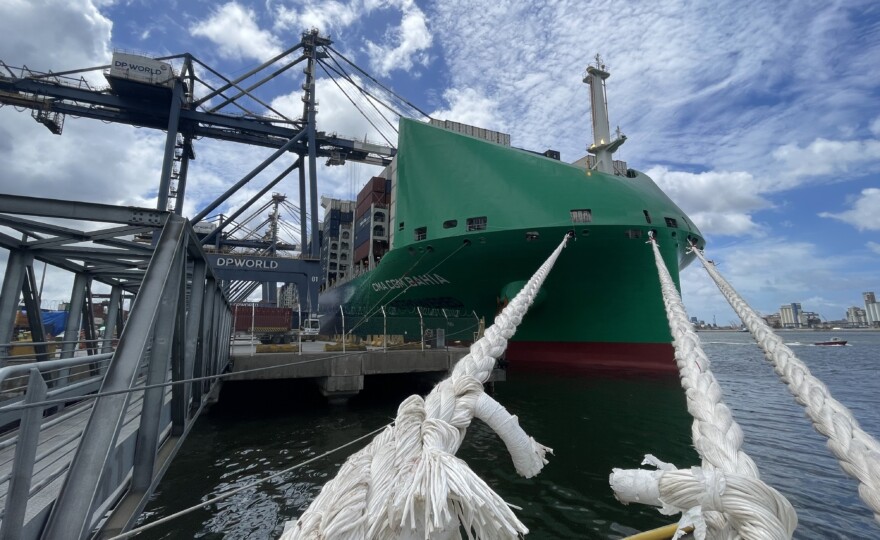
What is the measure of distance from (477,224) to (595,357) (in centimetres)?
710

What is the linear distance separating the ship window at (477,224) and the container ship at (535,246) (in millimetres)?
42

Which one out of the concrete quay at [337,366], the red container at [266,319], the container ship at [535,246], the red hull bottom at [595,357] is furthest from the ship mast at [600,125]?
the red container at [266,319]

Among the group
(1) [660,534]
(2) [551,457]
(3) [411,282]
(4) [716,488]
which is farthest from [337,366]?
(4) [716,488]

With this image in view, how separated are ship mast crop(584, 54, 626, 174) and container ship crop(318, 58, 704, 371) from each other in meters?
0.07

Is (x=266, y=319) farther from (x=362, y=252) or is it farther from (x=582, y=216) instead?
(x=582, y=216)

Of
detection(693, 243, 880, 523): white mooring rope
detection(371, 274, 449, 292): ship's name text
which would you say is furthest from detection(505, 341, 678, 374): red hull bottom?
detection(693, 243, 880, 523): white mooring rope

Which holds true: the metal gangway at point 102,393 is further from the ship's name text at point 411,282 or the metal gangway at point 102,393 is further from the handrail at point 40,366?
the ship's name text at point 411,282

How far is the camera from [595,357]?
1620 centimetres

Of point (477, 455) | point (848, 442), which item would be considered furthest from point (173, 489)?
point (848, 442)

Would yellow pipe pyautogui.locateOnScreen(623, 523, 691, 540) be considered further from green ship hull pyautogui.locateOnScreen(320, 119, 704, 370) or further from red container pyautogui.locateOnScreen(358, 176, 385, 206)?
red container pyautogui.locateOnScreen(358, 176, 385, 206)

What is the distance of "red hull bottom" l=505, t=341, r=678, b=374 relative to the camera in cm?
1538

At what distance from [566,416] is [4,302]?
1081cm

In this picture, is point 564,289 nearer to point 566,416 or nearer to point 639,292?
point 639,292

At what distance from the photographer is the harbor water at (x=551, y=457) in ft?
17.2
